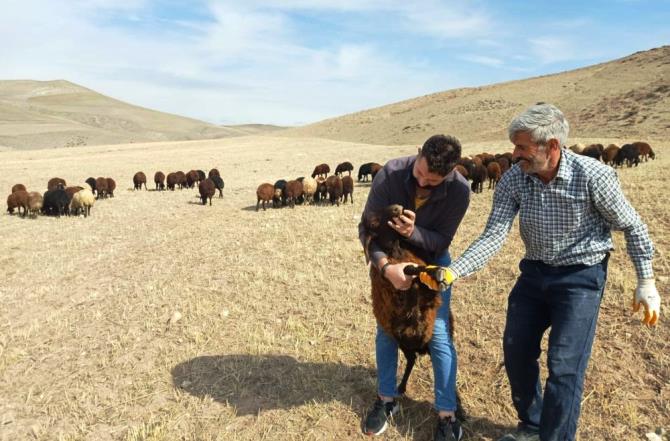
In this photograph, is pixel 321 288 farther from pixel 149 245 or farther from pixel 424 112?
pixel 424 112

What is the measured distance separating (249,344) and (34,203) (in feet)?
44.0

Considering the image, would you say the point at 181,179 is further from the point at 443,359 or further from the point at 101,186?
the point at 443,359

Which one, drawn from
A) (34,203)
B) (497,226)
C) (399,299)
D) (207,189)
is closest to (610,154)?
(207,189)

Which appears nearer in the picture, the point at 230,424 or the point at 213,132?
the point at 230,424

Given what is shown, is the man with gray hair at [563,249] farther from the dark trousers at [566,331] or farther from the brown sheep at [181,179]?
the brown sheep at [181,179]

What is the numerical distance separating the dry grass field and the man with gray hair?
1098 mm

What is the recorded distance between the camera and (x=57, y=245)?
1073 cm

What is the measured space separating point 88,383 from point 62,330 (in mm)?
1575

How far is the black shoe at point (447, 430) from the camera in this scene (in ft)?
11.5

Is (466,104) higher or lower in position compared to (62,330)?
higher

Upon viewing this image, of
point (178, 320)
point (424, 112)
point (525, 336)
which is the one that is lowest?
point (178, 320)

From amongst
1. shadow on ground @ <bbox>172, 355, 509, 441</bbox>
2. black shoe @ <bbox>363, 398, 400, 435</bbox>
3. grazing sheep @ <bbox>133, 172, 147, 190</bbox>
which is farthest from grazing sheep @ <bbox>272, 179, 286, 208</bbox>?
black shoe @ <bbox>363, 398, 400, 435</bbox>

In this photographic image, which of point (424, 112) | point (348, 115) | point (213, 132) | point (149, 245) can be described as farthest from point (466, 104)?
point (213, 132)

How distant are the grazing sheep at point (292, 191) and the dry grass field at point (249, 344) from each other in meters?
4.81
